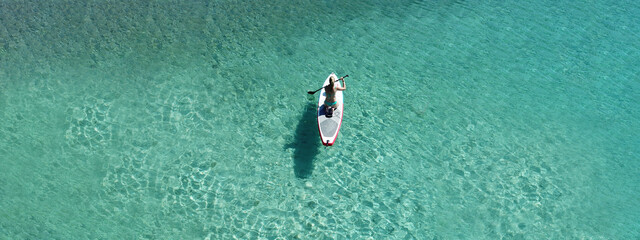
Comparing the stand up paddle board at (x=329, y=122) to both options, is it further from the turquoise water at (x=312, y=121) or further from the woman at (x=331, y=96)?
the turquoise water at (x=312, y=121)

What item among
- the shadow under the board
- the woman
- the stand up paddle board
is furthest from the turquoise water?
the woman

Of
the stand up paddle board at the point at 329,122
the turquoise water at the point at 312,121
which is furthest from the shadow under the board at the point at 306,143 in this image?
the stand up paddle board at the point at 329,122

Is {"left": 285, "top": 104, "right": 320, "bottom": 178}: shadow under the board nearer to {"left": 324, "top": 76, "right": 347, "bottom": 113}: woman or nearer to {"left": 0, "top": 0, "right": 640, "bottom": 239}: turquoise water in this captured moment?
{"left": 0, "top": 0, "right": 640, "bottom": 239}: turquoise water

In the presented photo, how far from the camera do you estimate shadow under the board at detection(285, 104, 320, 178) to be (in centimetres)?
1205

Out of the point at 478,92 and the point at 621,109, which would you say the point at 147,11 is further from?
the point at 621,109

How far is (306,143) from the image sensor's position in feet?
41.4

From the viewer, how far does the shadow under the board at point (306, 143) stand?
1205cm

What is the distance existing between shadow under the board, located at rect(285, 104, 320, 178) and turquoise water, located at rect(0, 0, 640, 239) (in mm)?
45

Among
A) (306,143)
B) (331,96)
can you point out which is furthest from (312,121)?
(331,96)

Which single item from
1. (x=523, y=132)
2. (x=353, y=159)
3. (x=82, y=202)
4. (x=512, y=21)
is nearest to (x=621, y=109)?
(x=523, y=132)

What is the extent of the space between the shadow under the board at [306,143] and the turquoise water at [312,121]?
45 mm

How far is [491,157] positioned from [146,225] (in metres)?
9.44

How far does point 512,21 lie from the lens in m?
17.4

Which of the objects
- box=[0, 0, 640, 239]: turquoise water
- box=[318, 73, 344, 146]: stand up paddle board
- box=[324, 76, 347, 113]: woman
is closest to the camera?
box=[0, 0, 640, 239]: turquoise water
